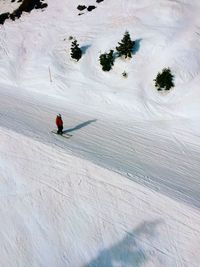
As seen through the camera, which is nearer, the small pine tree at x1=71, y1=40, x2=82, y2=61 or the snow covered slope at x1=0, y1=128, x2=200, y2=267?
the snow covered slope at x1=0, y1=128, x2=200, y2=267

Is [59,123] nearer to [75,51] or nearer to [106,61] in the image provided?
[106,61]

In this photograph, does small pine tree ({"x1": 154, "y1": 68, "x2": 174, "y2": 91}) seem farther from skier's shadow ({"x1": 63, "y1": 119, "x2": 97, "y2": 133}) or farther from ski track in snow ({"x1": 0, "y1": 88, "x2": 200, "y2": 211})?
skier's shadow ({"x1": 63, "y1": 119, "x2": 97, "y2": 133})

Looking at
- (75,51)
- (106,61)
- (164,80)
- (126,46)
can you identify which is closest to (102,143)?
(164,80)

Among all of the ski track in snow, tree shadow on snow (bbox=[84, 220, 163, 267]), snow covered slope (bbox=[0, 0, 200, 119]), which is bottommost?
tree shadow on snow (bbox=[84, 220, 163, 267])

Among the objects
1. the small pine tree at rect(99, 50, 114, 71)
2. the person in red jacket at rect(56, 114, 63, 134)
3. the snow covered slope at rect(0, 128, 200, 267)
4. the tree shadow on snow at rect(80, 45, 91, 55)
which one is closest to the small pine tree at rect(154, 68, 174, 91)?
the small pine tree at rect(99, 50, 114, 71)

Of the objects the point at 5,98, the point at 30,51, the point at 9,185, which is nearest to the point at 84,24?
the point at 30,51

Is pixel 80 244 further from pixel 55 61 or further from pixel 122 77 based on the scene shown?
pixel 55 61

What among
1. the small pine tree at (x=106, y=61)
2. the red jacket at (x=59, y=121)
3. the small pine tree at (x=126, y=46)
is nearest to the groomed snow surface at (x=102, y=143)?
the small pine tree at (x=106, y=61)
